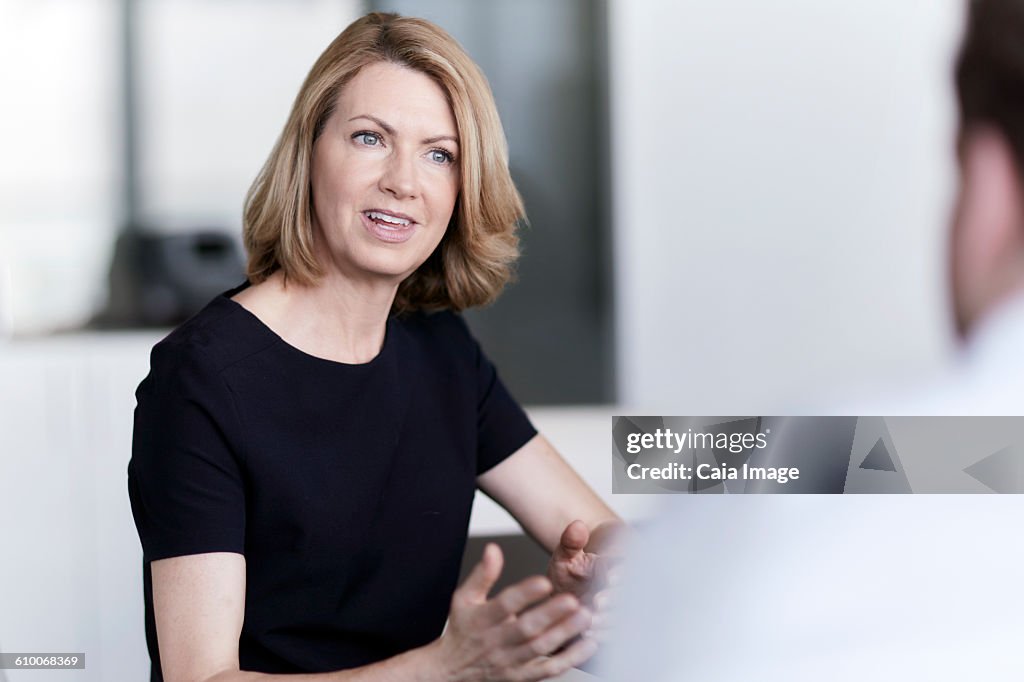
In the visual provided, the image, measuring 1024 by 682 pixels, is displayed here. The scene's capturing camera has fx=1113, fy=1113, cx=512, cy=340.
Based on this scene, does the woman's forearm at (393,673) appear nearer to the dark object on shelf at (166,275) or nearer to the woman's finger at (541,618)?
the woman's finger at (541,618)

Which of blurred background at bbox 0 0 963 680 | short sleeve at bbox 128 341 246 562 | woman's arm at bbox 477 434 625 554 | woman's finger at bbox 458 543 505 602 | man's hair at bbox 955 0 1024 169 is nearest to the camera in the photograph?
man's hair at bbox 955 0 1024 169

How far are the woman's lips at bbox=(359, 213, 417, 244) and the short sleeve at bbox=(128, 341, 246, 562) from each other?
0.18 metres

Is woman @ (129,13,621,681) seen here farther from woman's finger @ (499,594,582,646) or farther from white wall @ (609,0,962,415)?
white wall @ (609,0,962,415)

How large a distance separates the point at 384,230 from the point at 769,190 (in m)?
1.48

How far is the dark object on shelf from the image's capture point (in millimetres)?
2393

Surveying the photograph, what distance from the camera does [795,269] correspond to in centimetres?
209

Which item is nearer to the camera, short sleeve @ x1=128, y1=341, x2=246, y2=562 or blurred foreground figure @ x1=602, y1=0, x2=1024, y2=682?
blurred foreground figure @ x1=602, y1=0, x2=1024, y2=682

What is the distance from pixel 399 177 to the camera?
96 cm

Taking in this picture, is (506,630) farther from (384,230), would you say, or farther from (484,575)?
(384,230)

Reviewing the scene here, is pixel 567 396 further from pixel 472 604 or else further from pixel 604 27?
pixel 472 604

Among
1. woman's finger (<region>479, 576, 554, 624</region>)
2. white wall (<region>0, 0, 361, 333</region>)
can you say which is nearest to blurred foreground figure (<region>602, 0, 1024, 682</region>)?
woman's finger (<region>479, 576, 554, 624</region>)

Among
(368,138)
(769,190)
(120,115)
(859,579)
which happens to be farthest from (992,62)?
(120,115)

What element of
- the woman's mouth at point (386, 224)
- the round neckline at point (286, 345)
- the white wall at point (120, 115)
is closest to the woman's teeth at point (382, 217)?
the woman's mouth at point (386, 224)

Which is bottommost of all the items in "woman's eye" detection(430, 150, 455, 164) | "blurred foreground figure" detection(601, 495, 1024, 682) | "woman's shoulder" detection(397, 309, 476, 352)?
"blurred foreground figure" detection(601, 495, 1024, 682)
